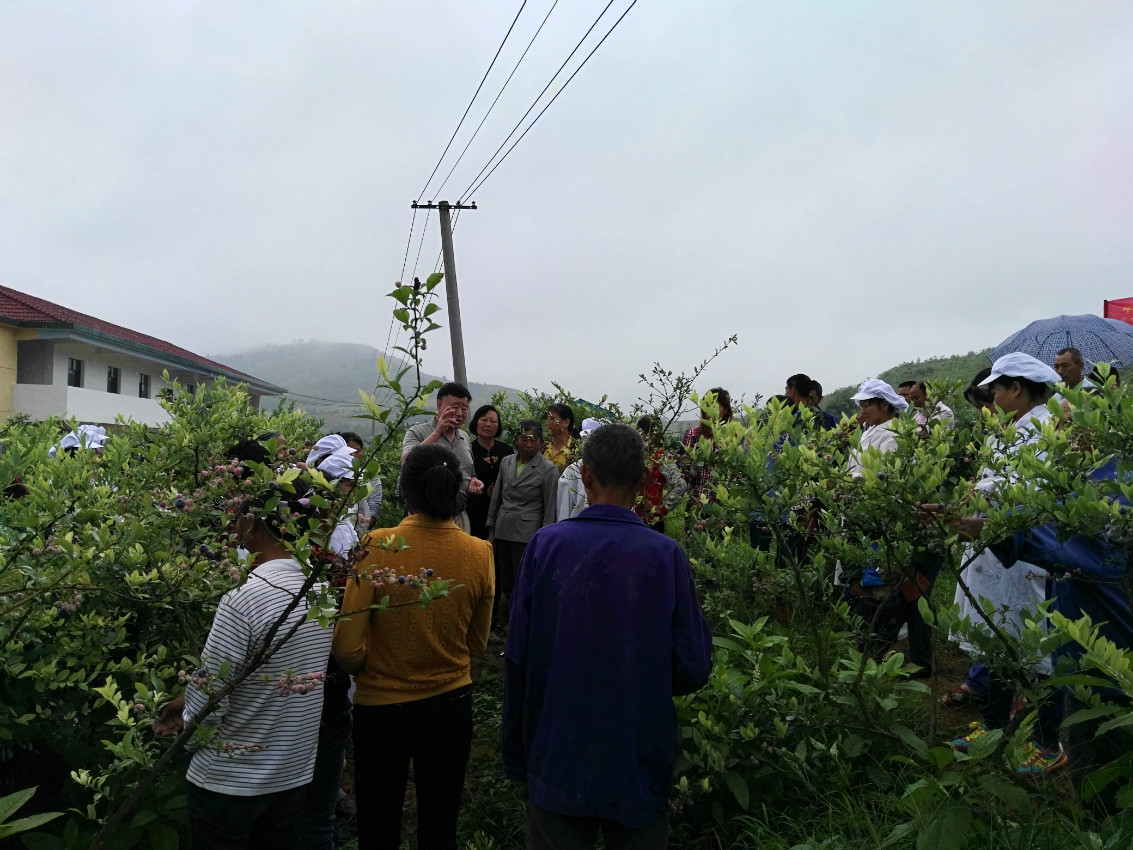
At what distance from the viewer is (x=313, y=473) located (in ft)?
6.95

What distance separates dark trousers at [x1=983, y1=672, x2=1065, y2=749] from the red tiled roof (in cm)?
2222

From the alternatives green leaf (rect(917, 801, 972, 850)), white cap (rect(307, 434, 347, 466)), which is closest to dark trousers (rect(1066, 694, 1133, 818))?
green leaf (rect(917, 801, 972, 850))

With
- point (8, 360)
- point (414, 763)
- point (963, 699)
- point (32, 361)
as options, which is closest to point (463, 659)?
point (414, 763)

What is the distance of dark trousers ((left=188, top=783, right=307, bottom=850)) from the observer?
252 cm

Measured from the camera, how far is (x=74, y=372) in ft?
76.5

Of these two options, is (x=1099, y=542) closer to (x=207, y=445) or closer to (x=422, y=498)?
(x=422, y=498)

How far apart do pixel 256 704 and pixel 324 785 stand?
2.76 feet

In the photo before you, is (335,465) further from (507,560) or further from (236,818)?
(507,560)

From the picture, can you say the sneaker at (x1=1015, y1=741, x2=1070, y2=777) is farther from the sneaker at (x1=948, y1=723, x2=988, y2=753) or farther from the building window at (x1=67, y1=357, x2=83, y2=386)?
the building window at (x1=67, y1=357, x2=83, y2=386)

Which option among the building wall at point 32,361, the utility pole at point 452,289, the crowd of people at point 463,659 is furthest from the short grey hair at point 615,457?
the building wall at point 32,361

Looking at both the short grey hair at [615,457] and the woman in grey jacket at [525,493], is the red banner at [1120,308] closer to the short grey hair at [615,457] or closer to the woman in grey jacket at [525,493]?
the woman in grey jacket at [525,493]

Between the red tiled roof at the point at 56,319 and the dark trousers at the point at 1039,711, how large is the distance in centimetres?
2222

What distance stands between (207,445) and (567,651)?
3.64 metres

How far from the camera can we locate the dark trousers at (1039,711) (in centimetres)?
288
